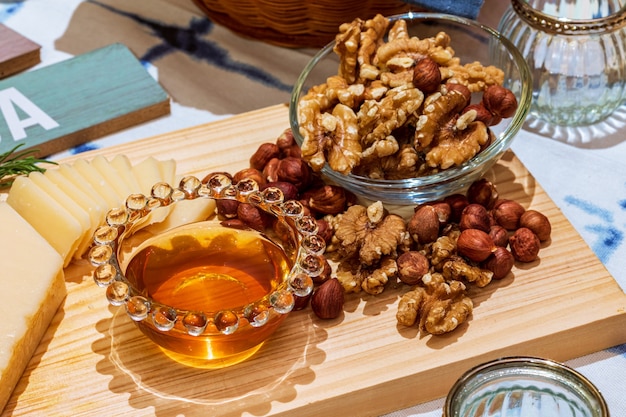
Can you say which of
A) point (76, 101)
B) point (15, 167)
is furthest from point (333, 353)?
point (76, 101)

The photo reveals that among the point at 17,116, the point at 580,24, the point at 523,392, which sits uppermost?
the point at 580,24

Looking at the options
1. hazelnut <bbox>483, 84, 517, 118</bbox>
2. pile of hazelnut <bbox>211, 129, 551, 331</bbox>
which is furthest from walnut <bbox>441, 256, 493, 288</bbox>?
hazelnut <bbox>483, 84, 517, 118</bbox>

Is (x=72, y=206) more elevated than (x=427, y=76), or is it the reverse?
(x=427, y=76)

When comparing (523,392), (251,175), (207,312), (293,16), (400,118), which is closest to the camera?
(523,392)

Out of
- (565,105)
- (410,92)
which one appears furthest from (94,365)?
(565,105)

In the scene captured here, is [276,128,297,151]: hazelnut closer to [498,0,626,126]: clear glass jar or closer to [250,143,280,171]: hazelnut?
[250,143,280,171]: hazelnut

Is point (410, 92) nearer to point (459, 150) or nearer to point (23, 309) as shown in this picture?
point (459, 150)

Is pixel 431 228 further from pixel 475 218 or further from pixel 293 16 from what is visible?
pixel 293 16
